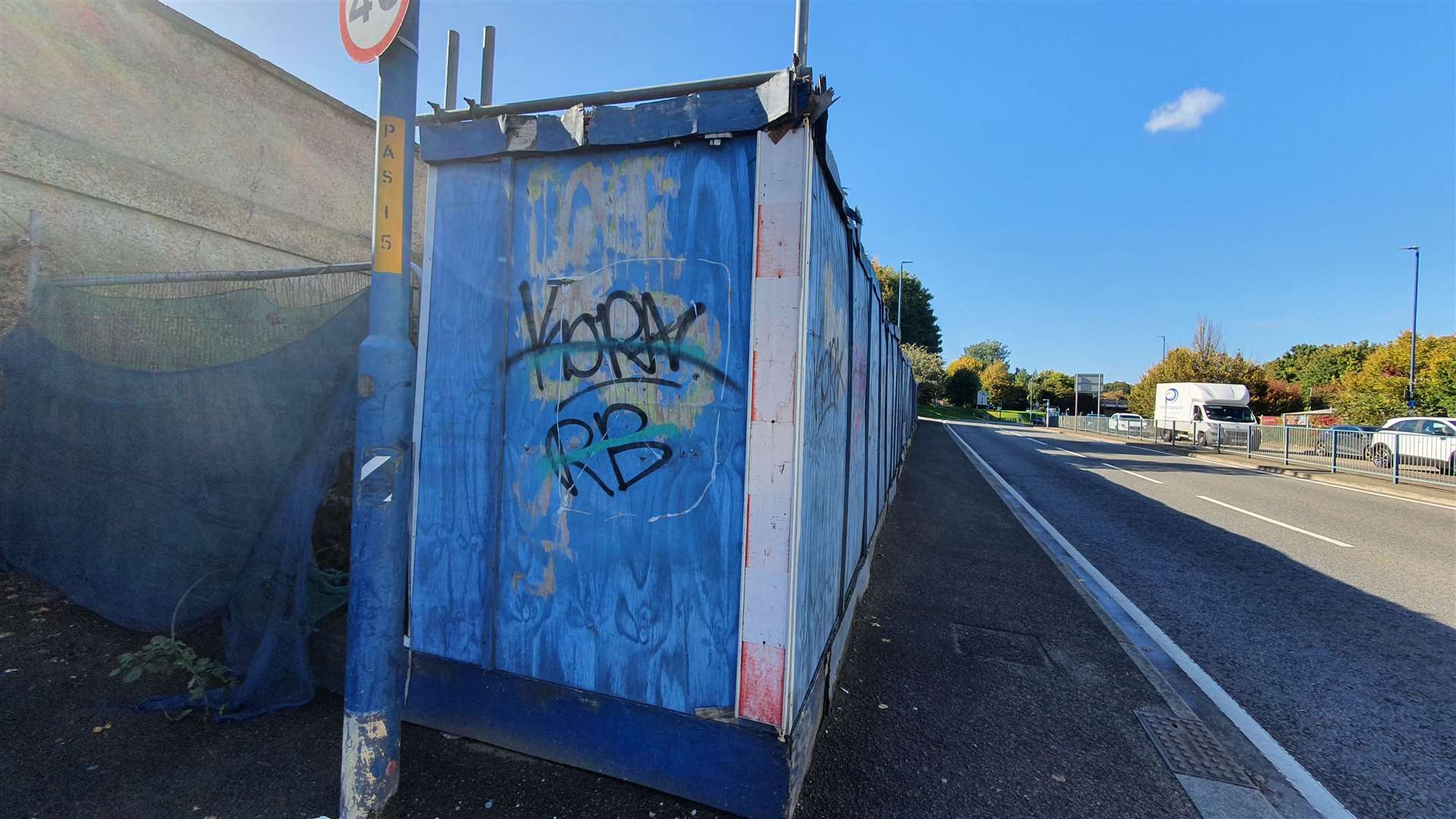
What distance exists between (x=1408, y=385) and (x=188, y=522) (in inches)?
1501

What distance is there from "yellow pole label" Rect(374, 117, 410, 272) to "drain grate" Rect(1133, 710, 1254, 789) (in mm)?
4201

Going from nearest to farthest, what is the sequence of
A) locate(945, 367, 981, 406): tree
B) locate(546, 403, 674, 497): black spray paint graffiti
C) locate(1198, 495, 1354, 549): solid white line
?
1. locate(546, 403, 674, 497): black spray paint graffiti
2. locate(1198, 495, 1354, 549): solid white line
3. locate(945, 367, 981, 406): tree

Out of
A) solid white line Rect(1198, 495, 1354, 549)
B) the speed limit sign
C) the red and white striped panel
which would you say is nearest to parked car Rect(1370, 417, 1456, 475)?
solid white line Rect(1198, 495, 1354, 549)

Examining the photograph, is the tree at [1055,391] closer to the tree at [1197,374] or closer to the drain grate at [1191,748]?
the tree at [1197,374]

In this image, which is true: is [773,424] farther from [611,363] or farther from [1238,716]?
[1238,716]

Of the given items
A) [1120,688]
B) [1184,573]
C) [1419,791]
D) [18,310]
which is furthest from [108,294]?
[1184,573]

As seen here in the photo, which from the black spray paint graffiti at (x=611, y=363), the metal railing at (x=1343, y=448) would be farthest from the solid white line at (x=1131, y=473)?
the black spray paint graffiti at (x=611, y=363)

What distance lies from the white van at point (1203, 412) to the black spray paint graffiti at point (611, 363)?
28.4 metres

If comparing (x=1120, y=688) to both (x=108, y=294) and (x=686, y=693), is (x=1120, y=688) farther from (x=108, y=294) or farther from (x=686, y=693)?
(x=108, y=294)

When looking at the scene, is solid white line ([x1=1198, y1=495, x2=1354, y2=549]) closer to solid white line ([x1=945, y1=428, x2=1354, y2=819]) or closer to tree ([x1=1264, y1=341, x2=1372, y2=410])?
solid white line ([x1=945, y1=428, x2=1354, y2=819])

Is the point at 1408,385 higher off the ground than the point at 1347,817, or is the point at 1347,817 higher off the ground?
the point at 1408,385

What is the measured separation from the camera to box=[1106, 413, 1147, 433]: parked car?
1404 inches

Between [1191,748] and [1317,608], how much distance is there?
3460mm

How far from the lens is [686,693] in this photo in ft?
7.90
